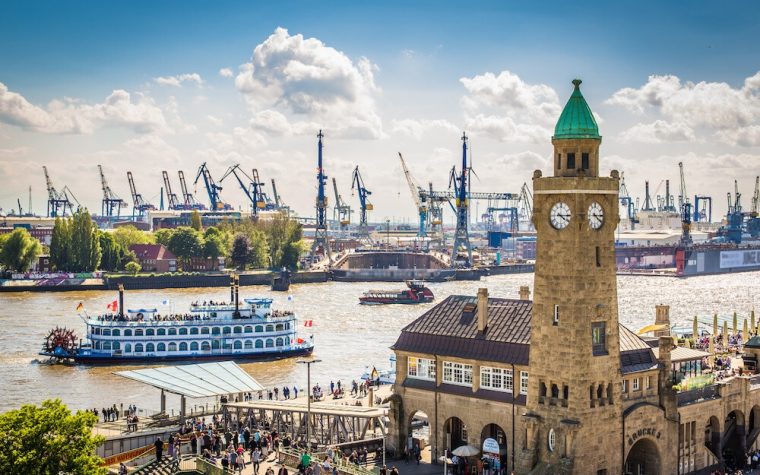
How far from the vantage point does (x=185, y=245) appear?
189250 millimetres

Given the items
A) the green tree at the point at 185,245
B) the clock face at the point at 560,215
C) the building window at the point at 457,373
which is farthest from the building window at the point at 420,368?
the green tree at the point at 185,245

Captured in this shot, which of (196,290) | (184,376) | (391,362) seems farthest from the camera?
(196,290)

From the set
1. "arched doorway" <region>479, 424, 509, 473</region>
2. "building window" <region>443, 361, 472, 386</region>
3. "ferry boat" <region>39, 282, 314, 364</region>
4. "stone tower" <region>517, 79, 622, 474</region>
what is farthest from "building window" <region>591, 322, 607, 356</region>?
"ferry boat" <region>39, 282, 314, 364</region>

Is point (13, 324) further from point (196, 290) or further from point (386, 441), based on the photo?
point (386, 441)

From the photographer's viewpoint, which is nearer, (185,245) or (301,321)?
(301,321)

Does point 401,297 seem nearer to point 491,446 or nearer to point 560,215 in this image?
point 491,446

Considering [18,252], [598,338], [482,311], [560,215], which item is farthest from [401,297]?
[560,215]

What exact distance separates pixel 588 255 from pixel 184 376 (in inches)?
792

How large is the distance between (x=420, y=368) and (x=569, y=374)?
8.36 m

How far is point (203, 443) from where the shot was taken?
137 feet

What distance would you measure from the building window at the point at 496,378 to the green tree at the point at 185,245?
15340 centimetres

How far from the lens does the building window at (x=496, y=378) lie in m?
39.8

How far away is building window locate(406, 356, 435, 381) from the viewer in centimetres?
4244

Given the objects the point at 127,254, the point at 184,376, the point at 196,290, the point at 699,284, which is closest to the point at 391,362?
the point at 184,376
